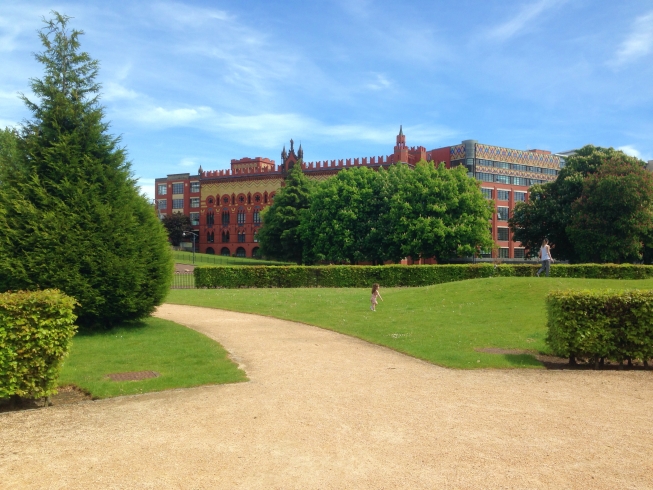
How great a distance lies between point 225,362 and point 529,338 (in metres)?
7.82

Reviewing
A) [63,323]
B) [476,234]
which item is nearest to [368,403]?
[63,323]

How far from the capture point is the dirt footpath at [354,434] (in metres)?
5.46

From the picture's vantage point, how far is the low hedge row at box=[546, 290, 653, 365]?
1114cm

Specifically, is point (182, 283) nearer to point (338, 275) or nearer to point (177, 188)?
point (338, 275)

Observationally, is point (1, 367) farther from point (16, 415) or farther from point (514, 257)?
point (514, 257)

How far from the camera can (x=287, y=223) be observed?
6238 cm

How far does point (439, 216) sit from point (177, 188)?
6625cm

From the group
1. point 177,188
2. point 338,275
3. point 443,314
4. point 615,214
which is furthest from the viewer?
point 177,188

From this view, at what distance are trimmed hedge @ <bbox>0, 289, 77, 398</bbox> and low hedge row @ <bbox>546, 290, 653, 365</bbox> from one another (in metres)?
9.52

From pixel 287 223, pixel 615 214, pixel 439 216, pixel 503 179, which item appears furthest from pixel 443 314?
pixel 503 179

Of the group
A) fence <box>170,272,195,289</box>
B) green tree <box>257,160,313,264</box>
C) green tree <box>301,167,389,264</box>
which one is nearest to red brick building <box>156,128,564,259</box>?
green tree <box>257,160,313,264</box>

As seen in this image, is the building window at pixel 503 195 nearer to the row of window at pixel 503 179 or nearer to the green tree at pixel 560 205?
the row of window at pixel 503 179

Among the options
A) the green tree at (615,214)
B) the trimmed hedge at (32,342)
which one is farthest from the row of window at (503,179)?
the trimmed hedge at (32,342)

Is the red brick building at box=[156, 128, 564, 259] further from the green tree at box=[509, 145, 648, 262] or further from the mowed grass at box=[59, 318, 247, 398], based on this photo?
the mowed grass at box=[59, 318, 247, 398]
